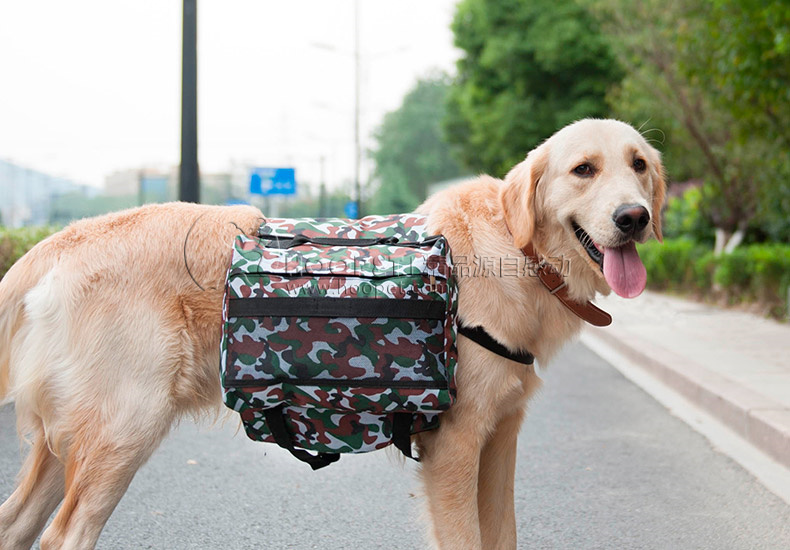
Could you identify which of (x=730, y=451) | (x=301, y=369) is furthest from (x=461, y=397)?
(x=730, y=451)

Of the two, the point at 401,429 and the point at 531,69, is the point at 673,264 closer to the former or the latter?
the point at 401,429

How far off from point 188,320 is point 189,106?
5.89 m

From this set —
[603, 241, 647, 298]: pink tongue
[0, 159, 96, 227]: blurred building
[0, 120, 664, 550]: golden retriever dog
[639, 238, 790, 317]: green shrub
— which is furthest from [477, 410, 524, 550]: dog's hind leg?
[0, 159, 96, 227]: blurred building

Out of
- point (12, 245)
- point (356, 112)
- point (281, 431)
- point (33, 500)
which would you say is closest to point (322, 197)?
point (356, 112)

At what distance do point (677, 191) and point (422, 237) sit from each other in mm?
24852

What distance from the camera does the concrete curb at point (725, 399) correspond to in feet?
17.0

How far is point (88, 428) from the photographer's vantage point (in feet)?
8.93

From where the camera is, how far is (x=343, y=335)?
9.29 feet

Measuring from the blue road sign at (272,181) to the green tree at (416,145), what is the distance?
190 feet

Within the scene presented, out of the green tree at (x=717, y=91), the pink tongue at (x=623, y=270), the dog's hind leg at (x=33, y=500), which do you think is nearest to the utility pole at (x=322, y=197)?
the green tree at (x=717, y=91)

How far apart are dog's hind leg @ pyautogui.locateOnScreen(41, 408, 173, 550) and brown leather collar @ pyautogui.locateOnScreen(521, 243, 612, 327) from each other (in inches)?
59.8

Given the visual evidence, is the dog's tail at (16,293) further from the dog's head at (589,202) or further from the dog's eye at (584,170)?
the dog's eye at (584,170)

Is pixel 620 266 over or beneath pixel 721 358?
over

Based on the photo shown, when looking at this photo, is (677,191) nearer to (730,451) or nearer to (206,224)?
(730,451)
